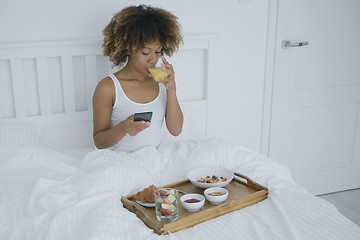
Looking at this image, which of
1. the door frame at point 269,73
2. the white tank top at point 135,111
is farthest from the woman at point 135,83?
the door frame at point 269,73

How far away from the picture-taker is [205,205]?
4.45ft

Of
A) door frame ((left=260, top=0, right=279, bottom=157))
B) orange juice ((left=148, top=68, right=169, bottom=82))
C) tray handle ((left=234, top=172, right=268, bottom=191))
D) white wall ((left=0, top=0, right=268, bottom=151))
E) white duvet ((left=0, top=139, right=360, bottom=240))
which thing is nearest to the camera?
white duvet ((left=0, top=139, right=360, bottom=240))

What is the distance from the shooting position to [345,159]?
2680 mm

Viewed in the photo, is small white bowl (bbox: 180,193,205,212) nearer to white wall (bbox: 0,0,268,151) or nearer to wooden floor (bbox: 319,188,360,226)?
white wall (bbox: 0,0,268,151)

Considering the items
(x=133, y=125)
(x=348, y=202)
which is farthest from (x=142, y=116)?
(x=348, y=202)

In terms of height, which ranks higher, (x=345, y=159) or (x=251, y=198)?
(x=251, y=198)

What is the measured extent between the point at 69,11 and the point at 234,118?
105cm

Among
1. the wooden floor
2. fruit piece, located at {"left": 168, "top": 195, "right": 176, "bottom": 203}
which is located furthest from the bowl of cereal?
the wooden floor

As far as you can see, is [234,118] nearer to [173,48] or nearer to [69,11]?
[173,48]

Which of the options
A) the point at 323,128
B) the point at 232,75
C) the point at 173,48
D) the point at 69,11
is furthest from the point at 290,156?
the point at 69,11

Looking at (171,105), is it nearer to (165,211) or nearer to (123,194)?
(123,194)

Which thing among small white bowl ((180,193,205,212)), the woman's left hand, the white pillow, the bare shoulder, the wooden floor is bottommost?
the wooden floor

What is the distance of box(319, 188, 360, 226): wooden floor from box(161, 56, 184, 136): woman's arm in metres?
1.18

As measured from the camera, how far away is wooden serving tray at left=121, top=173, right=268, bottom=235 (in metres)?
1.22
